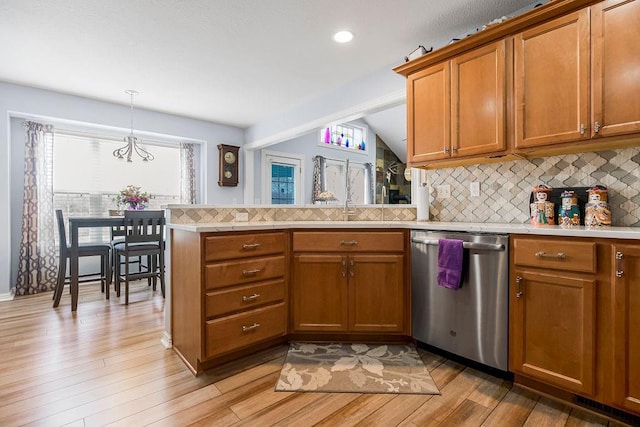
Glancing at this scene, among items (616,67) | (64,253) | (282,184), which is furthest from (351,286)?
(282,184)

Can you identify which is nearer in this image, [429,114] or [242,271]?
[242,271]

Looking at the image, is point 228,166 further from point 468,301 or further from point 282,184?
point 468,301

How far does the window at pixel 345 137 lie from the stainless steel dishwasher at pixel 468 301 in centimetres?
468

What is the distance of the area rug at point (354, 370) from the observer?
1.77 meters

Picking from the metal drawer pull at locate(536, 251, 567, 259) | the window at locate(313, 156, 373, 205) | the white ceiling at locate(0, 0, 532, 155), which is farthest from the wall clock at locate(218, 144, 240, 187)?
the metal drawer pull at locate(536, 251, 567, 259)

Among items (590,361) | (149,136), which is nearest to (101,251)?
(149,136)

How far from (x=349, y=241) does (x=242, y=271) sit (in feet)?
2.52

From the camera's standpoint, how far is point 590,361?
58.9 inches

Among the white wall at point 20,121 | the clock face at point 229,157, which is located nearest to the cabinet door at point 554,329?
the clock face at point 229,157

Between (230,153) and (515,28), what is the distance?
4.36 meters

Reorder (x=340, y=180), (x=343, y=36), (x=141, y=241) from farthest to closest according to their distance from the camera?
(x=340, y=180), (x=141, y=241), (x=343, y=36)

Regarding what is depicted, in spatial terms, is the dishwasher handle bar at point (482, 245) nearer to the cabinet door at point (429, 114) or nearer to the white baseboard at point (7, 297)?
the cabinet door at point (429, 114)

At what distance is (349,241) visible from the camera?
7.46ft

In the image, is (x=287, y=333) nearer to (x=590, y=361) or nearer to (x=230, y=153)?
(x=590, y=361)
